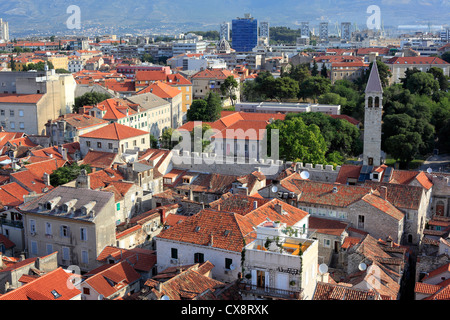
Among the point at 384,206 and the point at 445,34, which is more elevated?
the point at 445,34

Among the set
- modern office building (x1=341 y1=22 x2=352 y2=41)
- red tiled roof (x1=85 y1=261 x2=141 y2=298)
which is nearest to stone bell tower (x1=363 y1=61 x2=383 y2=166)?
red tiled roof (x1=85 y1=261 x2=141 y2=298)

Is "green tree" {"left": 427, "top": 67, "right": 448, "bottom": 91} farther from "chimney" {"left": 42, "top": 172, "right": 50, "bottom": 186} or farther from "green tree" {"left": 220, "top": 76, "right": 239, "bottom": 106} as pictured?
"chimney" {"left": 42, "top": 172, "right": 50, "bottom": 186}

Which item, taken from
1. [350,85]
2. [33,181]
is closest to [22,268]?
[33,181]

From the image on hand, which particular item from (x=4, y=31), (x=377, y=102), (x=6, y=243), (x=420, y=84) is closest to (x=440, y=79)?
(x=420, y=84)

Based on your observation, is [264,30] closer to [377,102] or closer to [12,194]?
[377,102]
